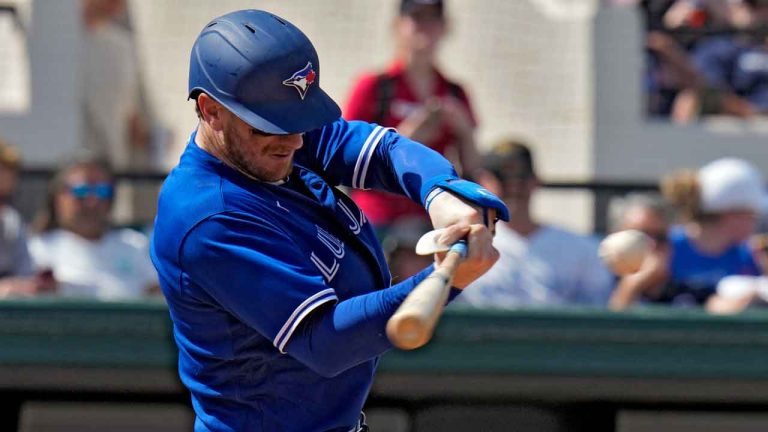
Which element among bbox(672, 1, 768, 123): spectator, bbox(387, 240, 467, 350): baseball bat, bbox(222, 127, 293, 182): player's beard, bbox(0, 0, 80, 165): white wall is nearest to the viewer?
bbox(387, 240, 467, 350): baseball bat

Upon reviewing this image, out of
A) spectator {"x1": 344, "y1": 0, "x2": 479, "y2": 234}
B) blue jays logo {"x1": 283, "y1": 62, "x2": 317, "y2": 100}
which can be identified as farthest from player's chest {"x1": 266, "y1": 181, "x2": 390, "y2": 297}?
spectator {"x1": 344, "y1": 0, "x2": 479, "y2": 234}

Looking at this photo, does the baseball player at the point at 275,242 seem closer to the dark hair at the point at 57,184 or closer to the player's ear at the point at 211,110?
the player's ear at the point at 211,110

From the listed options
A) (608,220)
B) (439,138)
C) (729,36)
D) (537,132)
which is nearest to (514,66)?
(537,132)

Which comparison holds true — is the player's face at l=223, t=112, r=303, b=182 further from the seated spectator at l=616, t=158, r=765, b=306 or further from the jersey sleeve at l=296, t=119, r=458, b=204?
the seated spectator at l=616, t=158, r=765, b=306

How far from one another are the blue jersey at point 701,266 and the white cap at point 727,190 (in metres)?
0.17

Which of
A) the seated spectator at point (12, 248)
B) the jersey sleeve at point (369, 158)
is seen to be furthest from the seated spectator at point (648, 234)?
the jersey sleeve at point (369, 158)

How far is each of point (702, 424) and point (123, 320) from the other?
2.08 metres

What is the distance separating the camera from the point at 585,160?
7.52m

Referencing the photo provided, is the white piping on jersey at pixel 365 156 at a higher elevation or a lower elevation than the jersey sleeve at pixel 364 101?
lower

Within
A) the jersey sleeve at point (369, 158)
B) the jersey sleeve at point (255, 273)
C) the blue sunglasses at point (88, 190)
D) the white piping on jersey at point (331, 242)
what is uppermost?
the jersey sleeve at point (369, 158)

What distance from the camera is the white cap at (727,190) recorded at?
5625 millimetres

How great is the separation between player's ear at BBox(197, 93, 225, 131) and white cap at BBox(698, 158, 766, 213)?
3.57m

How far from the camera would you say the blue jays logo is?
242cm

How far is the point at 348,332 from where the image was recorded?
231 cm
